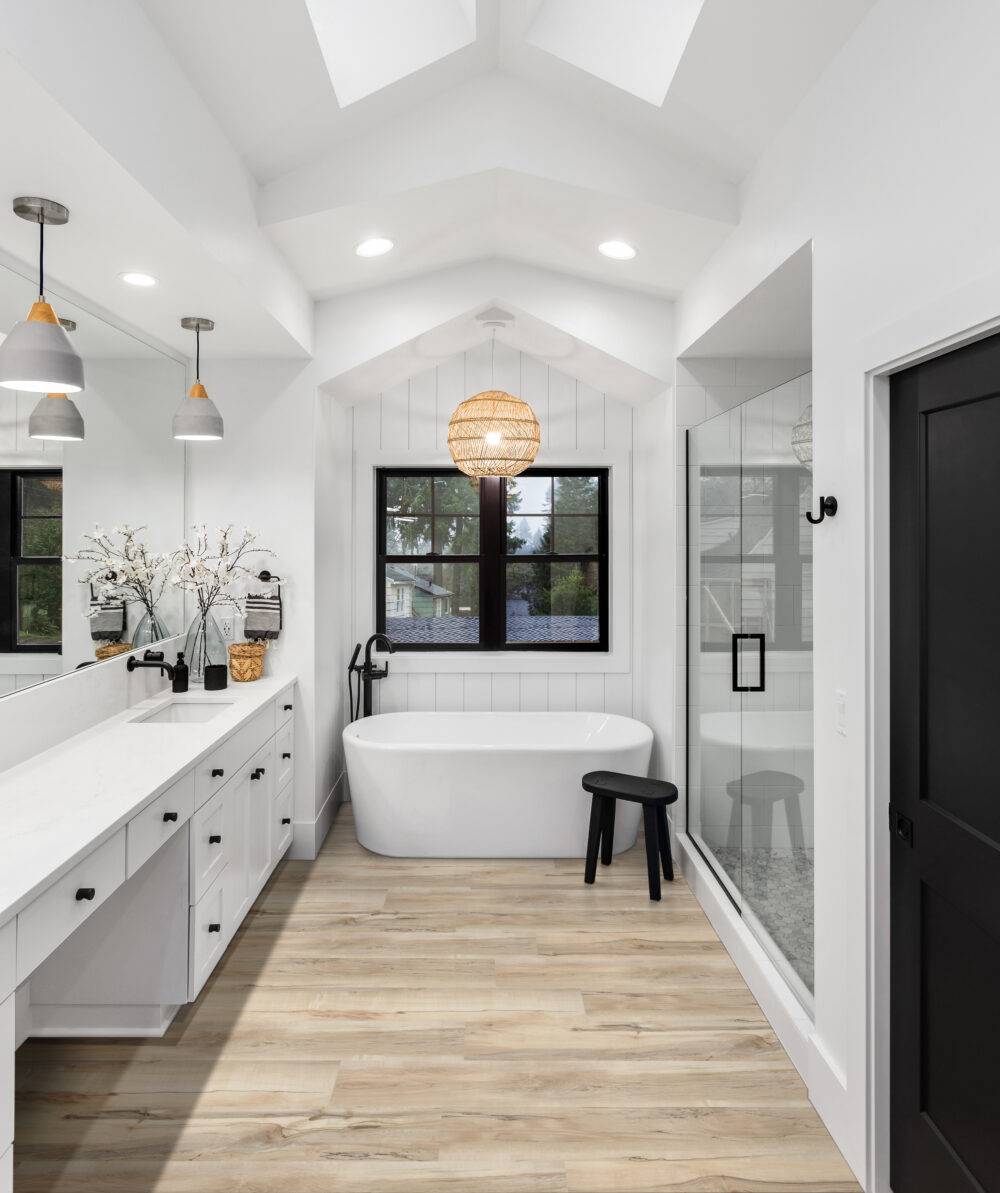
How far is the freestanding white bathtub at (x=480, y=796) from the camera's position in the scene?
3.72 m

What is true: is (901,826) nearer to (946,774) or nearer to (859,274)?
(946,774)

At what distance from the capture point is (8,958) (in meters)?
1.42

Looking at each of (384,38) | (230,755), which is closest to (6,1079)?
(230,755)

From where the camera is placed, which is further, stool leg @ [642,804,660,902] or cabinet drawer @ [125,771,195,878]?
stool leg @ [642,804,660,902]

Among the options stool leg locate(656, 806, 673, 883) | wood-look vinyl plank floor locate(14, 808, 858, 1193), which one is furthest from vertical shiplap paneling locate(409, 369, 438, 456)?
wood-look vinyl plank floor locate(14, 808, 858, 1193)

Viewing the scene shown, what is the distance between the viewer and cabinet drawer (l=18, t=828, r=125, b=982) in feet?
4.91

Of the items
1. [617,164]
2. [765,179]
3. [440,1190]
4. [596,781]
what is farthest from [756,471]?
[440,1190]

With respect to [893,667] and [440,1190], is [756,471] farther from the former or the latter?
[440,1190]

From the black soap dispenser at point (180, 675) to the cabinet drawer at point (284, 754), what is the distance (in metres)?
0.44

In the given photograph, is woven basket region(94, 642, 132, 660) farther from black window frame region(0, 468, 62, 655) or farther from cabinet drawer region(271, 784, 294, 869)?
cabinet drawer region(271, 784, 294, 869)

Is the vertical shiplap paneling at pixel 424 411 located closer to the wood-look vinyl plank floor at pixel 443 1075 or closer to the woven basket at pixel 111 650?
the woven basket at pixel 111 650

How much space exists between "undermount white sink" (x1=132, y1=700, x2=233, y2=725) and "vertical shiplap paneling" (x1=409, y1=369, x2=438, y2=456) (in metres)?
2.00

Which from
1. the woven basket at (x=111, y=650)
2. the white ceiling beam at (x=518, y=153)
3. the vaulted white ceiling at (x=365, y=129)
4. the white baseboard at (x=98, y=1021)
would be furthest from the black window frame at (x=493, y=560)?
the white baseboard at (x=98, y=1021)

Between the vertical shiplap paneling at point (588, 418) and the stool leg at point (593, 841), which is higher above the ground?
the vertical shiplap paneling at point (588, 418)
